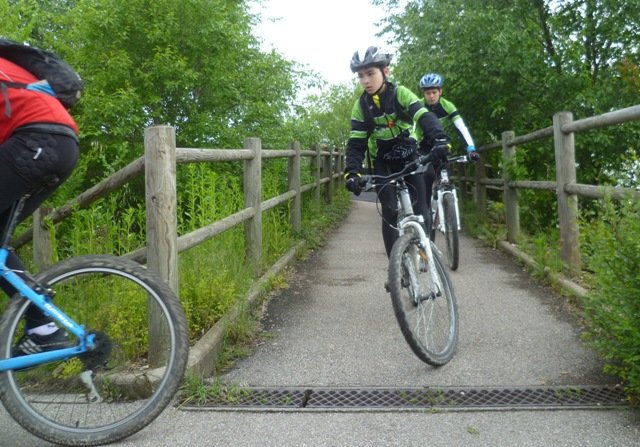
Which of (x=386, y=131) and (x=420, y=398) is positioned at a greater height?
(x=386, y=131)

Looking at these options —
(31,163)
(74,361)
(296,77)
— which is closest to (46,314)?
(74,361)

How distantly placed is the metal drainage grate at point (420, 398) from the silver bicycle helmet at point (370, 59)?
6.95 feet

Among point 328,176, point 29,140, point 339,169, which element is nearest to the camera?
point 29,140

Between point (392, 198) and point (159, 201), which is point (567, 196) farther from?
point (159, 201)

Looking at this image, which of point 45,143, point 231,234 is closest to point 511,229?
point 231,234

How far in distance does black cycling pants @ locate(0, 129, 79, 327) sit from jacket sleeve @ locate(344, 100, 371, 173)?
2.26 m

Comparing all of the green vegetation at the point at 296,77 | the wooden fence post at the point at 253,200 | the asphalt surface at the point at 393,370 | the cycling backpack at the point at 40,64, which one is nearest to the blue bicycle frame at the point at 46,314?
the asphalt surface at the point at 393,370

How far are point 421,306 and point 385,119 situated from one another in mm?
1448

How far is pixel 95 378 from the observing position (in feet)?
10.3

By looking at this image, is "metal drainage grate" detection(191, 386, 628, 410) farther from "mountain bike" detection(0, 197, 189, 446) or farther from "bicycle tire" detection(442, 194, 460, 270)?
"bicycle tire" detection(442, 194, 460, 270)

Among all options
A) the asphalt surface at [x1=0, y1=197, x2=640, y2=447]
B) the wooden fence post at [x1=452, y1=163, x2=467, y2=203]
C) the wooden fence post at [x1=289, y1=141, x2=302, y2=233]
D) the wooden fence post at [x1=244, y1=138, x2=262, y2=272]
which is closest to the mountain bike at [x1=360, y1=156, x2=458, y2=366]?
the asphalt surface at [x1=0, y1=197, x2=640, y2=447]

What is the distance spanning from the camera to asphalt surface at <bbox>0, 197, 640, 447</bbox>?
10.3ft

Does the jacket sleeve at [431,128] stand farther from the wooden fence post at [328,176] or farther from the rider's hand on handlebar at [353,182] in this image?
the wooden fence post at [328,176]

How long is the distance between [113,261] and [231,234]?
120 inches
